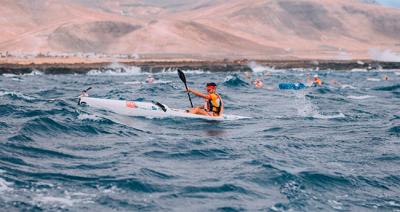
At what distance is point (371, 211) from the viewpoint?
1113 centimetres

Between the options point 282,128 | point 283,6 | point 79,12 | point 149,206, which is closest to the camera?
point 149,206

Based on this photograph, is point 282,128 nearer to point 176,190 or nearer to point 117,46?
point 176,190

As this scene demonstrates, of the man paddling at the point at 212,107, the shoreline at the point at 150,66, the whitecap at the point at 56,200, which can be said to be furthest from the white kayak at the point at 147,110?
the shoreline at the point at 150,66

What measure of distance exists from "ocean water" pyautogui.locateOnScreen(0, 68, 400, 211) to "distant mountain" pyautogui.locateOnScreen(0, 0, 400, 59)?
303 ft

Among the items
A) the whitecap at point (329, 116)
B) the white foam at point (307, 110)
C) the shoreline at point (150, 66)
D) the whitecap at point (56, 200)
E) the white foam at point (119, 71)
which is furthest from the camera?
the white foam at point (119, 71)

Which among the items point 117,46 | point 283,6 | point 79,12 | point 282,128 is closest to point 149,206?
point 282,128

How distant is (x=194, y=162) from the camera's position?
14.2 meters

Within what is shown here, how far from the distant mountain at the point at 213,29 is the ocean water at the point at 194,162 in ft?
303

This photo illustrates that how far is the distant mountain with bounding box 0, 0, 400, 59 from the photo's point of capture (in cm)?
12188

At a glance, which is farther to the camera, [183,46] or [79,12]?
[79,12]

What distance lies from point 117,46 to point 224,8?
6322 centimetres

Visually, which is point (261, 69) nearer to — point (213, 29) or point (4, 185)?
point (4, 185)

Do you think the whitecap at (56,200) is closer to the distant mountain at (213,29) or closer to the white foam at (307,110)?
the white foam at (307,110)

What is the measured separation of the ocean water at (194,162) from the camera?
11109 millimetres
